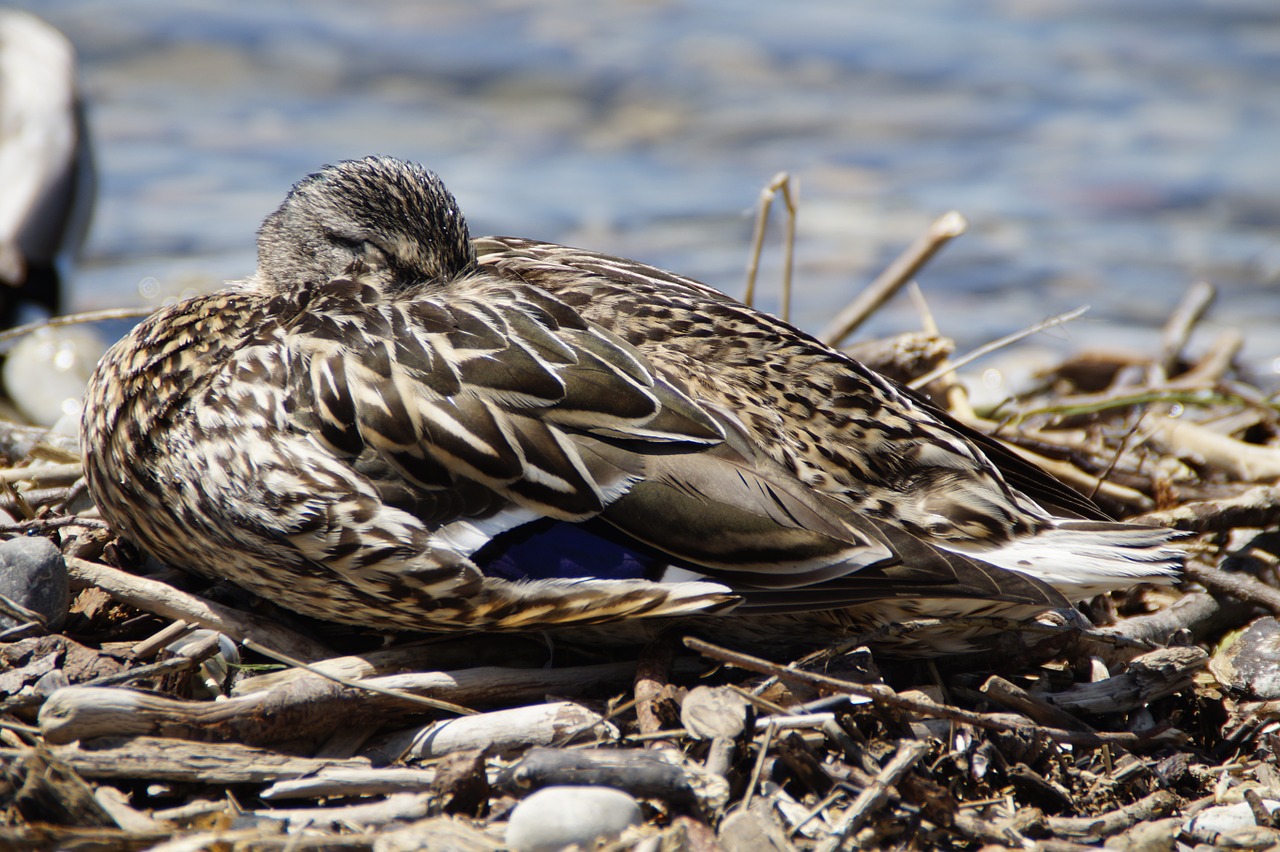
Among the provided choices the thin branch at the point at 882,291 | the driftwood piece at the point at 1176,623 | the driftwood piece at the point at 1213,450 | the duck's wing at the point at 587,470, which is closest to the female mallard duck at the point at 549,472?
the duck's wing at the point at 587,470

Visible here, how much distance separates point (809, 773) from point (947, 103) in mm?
9998

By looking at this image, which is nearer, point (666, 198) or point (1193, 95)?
point (666, 198)

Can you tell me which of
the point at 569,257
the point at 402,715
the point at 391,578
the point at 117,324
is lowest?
the point at 117,324

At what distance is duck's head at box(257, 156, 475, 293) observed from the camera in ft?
12.4

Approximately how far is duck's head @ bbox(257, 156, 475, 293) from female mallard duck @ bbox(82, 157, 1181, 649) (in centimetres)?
2

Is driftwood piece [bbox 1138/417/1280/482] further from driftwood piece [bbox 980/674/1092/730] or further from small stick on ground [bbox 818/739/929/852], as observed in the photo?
small stick on ground [bbox 818/739/929/852]

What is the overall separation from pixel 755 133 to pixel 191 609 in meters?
9.00

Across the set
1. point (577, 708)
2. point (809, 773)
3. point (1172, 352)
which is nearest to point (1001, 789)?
point (809, 773)

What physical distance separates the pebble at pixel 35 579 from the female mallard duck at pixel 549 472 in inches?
10.4

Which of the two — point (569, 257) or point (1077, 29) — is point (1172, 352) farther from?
point (1077, 29)

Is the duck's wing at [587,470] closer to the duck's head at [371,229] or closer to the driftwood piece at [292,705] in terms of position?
the driftwood piece at [292,705]

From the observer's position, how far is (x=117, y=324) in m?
8.11

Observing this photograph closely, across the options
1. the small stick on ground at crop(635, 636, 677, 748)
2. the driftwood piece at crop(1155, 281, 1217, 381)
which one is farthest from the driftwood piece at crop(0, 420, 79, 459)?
the driftwood piece at crop(1155, 281, 1217, 381)

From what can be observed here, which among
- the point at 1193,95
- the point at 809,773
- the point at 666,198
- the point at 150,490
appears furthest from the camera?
the point at 1193,95
